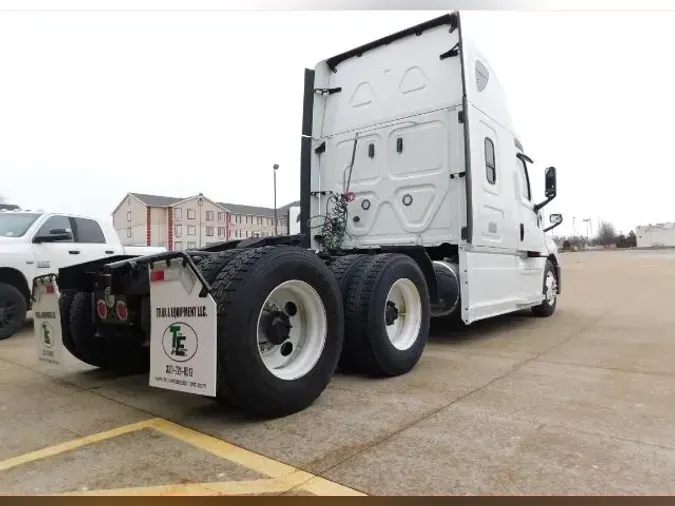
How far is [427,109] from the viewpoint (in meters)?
6.05

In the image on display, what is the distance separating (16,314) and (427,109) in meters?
6.28

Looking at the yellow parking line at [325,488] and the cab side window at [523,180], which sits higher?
the cab side window at [523,180]

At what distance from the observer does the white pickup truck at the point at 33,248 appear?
7.24m

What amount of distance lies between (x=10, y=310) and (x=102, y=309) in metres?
4.19

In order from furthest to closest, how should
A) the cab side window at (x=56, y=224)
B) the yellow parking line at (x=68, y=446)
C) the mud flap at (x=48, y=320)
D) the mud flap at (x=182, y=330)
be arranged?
the cab side window at (x=56, y=224) < the mud flap at (x=48, y=320) < the mud flap at (x=182, y=330) < the yellow parking line at (x=68, y=446)

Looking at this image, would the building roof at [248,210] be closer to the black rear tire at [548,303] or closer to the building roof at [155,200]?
the building roof at [155,200]

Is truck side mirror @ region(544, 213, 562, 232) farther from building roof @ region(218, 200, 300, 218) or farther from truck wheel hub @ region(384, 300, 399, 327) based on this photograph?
building roof @ region(218, 200, 300, 218)

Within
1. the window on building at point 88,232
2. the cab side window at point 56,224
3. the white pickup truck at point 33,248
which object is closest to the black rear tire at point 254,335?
the white pickup truck at point 33,248

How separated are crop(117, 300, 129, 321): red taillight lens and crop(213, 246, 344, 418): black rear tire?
100 centimetres

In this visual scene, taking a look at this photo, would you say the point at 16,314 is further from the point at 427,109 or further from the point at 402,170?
the point at 427,109

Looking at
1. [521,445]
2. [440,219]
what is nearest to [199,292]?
[521,445]

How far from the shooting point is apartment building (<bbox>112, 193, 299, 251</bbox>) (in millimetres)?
60062

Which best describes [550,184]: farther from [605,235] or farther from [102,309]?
[605,235]

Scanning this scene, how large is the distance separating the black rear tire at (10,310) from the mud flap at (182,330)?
5.13 metres
